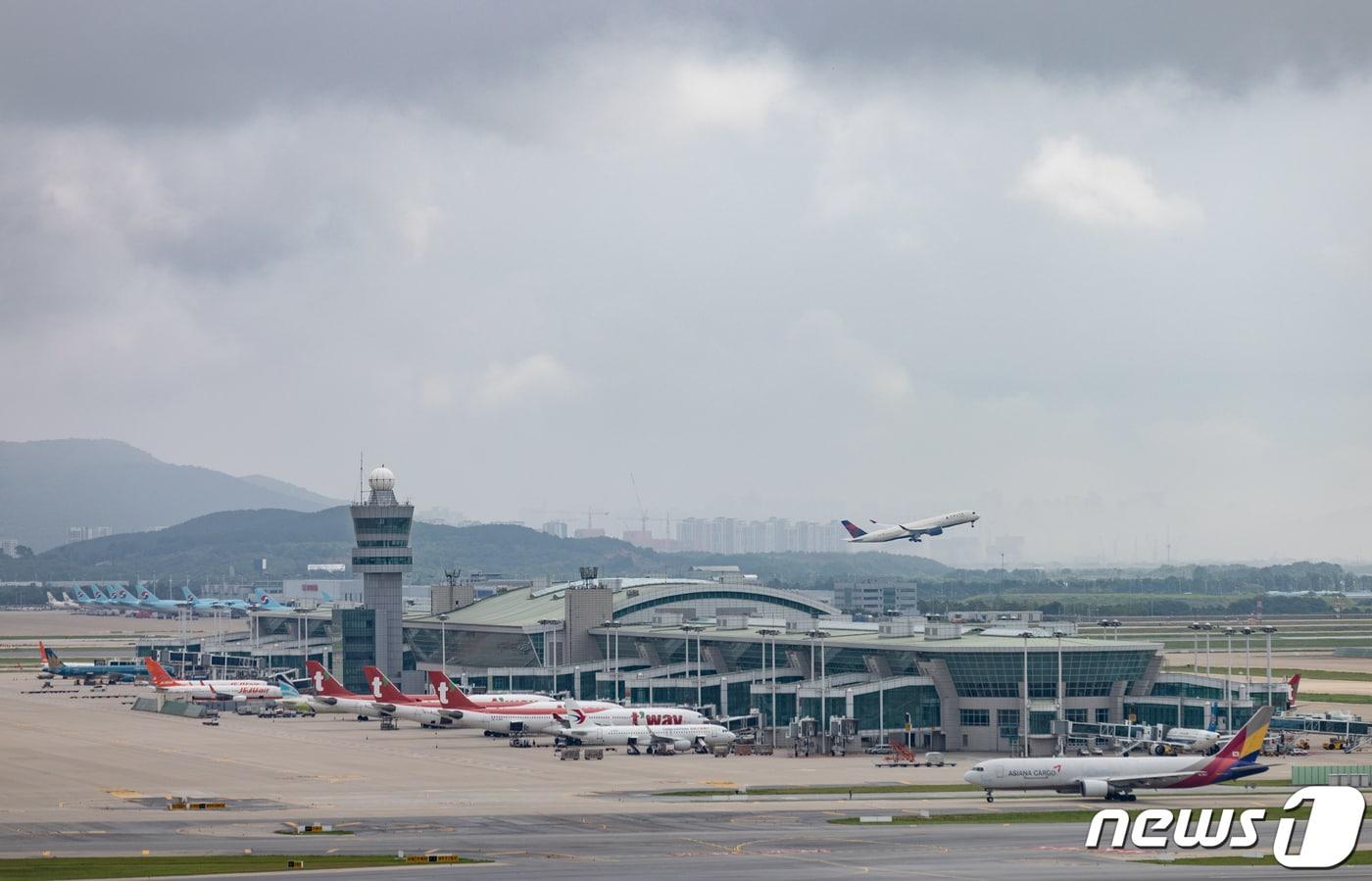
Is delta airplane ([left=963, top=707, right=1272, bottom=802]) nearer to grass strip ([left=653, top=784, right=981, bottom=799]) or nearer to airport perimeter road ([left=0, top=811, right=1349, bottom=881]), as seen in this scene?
grass strip ([left=653, top=784, right=981, bottom=799])

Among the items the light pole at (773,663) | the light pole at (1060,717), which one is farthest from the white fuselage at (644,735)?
the light pole at (1060,717)

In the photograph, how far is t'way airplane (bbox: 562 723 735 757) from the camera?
151 meters

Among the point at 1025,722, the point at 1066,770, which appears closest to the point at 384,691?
the point at 1025,722

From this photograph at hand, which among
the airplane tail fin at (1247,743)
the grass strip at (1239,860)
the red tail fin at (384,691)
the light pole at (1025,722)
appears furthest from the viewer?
the red tail fin at (384,691)

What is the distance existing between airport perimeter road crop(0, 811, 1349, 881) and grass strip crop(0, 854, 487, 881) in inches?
89.8

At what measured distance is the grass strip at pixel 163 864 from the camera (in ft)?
261

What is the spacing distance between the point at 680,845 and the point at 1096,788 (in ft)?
110

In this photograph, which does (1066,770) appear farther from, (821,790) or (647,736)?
(647,736)

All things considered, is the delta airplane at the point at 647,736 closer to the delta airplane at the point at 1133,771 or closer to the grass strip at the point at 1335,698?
the delta airplane at the point at 1133,771

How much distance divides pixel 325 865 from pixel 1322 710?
121m

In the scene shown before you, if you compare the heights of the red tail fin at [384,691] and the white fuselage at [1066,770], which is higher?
the red tail fin at [384,691]

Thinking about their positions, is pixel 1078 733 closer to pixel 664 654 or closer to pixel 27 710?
pixel 664 654

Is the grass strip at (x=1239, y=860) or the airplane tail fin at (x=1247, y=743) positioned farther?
the airplane tail fin at (x=1247, y=743)

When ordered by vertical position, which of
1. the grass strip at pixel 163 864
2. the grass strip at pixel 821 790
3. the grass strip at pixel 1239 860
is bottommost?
the grass strip at pixel 821 790
